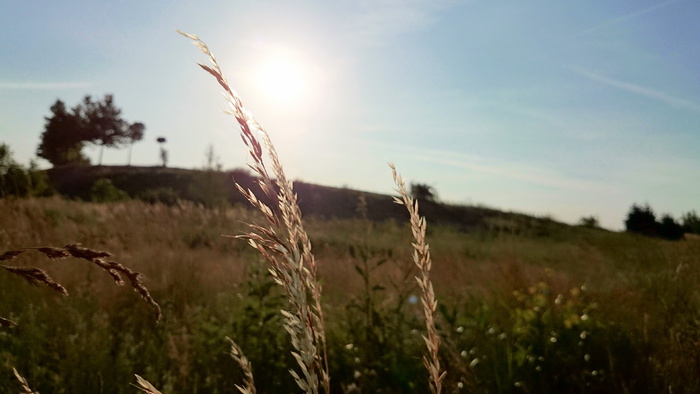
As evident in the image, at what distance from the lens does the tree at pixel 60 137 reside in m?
46.2

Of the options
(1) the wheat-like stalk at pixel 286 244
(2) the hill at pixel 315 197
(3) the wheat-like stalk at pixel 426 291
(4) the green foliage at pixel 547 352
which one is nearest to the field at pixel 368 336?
(4) the green foliage at pixel 547 352

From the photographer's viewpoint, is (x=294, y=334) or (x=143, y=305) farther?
(x=143, y=305)

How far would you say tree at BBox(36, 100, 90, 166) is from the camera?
152ft

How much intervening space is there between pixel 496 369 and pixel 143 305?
3034mm

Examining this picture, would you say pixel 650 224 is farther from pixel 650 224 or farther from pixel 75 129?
pixel 75 129

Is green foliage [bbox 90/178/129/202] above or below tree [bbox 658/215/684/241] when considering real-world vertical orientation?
below

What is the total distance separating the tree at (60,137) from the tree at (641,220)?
40.1 meters

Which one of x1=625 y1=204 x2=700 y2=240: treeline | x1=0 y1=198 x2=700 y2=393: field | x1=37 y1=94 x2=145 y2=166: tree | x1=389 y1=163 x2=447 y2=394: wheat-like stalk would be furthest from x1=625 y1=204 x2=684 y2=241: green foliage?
x1=37 y1=94 x2=145 y2=166: tree

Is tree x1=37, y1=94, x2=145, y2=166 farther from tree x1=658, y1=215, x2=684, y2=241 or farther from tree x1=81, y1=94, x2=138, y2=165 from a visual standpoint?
tree x1=658, y1=215, x2=684, y2=241

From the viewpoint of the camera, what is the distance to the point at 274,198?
0.96 meters

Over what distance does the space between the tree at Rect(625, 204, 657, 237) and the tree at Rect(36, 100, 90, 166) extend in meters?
40.1

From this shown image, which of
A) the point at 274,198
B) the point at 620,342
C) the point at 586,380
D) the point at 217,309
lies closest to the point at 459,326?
the point at 586,380

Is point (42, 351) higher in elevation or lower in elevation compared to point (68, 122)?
lower

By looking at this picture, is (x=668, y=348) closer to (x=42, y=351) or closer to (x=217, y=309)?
(x=217, y=309)
